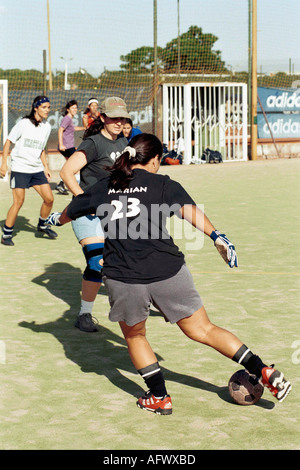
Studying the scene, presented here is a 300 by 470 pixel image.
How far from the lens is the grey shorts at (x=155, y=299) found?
4.36m

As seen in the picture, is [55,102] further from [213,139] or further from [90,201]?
[90,201]

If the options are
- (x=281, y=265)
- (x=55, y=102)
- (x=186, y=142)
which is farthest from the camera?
(x=186, y=142)

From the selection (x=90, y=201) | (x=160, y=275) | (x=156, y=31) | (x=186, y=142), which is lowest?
(x=160, y=275)

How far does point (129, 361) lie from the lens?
5.57 meters

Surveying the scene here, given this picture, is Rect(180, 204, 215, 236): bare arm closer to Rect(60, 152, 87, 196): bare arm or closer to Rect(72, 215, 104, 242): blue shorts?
Rect(60, 152, 87, 196): bare arm

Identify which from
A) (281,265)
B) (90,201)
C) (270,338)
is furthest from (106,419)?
(281,265)

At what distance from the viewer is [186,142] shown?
25062 mm

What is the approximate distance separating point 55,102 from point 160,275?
19819 mm

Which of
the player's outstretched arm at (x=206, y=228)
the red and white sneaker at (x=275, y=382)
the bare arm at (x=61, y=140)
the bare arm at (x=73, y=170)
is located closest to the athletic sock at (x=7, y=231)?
the bare arm at (x=73, y=170)

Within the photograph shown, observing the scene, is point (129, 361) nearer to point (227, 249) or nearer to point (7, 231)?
point (227, 249)

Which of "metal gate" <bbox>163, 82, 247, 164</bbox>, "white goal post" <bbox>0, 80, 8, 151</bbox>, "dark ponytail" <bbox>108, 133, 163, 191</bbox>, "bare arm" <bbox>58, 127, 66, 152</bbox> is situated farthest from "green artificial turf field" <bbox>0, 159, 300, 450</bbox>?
"metal gate" <bbox>163, 82, 247, 164</bbox>

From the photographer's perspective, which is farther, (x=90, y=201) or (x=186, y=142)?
(x=186, y=142)

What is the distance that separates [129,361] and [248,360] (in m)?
1.35

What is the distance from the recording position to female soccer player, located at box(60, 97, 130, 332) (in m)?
6.32
